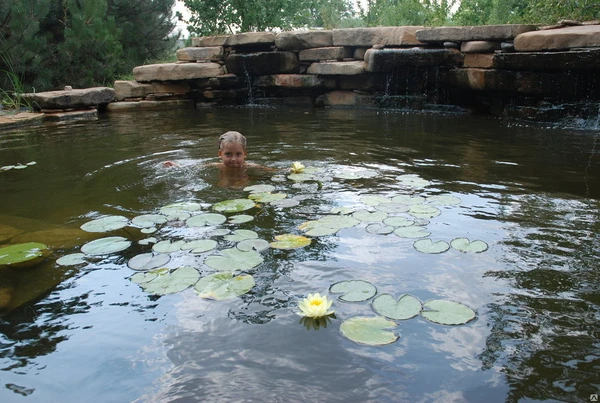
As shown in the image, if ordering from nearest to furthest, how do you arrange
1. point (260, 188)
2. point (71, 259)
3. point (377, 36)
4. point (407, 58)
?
1. point (71, 259)
2. point (260, 188)
3. point (407, 58)
4. point (377, 36)

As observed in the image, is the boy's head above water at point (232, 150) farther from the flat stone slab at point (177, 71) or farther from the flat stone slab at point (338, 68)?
the flat stone slab at point (177, 71)

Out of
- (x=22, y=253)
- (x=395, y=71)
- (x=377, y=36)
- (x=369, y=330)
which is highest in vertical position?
(x=377, y=36)

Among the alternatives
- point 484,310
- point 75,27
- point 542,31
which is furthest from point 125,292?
point 75,27

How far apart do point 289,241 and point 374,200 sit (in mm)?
940

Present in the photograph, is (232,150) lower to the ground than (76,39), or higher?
lower

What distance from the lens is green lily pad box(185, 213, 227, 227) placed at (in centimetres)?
303

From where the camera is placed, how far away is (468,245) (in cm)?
260

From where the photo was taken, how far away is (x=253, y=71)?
1008 cm

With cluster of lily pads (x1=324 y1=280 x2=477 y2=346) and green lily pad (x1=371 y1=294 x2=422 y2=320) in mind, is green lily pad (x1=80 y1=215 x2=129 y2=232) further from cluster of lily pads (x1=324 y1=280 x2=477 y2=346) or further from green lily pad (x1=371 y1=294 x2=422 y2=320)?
green lily pad (x1=371 y1=294 x2=422 y2=320)

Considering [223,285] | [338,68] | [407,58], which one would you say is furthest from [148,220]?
[338,68]

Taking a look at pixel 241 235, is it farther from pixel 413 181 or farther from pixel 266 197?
pixel 413 181

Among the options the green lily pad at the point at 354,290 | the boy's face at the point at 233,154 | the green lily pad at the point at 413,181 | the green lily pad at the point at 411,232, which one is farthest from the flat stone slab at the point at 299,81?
the green lily pad at the point at 354,290

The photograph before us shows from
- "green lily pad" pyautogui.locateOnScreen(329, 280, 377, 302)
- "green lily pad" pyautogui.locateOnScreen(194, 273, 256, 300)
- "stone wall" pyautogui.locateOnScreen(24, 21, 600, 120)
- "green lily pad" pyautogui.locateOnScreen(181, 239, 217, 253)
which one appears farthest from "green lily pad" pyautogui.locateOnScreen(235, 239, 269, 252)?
"stone wall" pyautogui.locateOnScreen(24, 21, 600, 120)

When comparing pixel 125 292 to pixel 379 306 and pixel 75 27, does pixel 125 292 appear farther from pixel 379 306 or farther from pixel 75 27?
pixel 75 27
